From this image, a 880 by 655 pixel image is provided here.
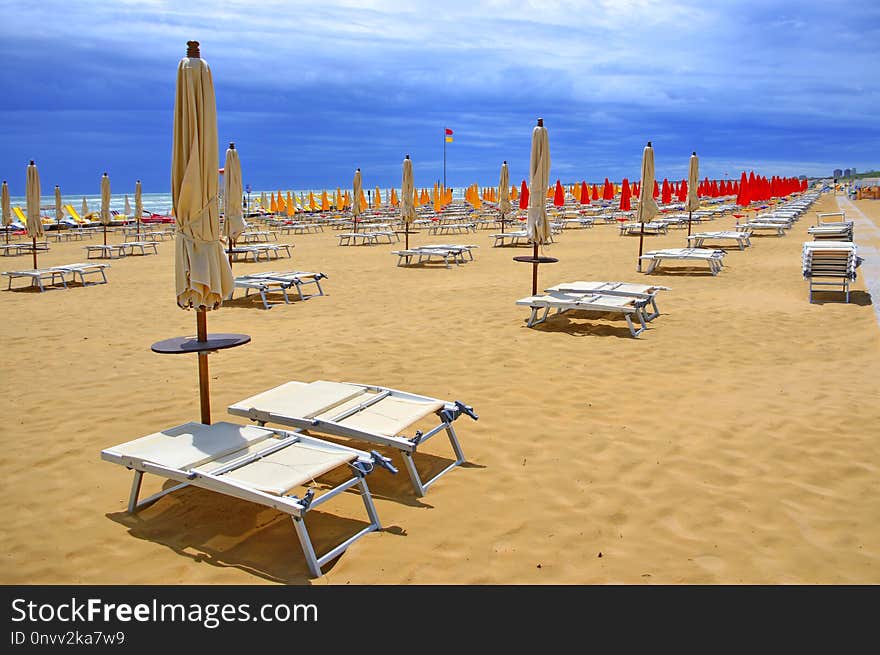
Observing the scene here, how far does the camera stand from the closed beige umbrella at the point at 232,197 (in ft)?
40.5

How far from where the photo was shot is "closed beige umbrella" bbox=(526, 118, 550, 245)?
8.77 m

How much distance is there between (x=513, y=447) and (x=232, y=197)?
33.7 feet

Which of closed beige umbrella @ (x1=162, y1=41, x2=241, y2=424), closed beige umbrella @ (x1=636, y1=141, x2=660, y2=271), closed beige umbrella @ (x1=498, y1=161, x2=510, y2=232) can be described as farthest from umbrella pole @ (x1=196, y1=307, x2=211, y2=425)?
closed beige umbrella @ (x1=498, y1=161, x2=510, y2=232)

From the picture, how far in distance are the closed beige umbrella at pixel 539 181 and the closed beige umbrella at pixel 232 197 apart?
594cm

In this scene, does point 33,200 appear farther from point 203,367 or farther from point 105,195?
point 203,367

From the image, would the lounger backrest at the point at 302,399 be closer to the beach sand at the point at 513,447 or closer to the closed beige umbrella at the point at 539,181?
the beach sand at the point at 513,447

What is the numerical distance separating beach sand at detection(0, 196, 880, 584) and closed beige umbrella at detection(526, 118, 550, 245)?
119 centimetres

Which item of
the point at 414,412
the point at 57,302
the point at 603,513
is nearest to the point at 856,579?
the point at 603,513

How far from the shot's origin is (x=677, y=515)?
11.0 feet

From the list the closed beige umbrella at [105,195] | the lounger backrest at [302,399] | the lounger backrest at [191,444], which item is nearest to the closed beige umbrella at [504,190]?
the closed beige umbrella at [105,195]

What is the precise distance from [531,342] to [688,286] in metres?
5.22

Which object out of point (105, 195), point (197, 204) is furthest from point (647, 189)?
point (105, 195)
